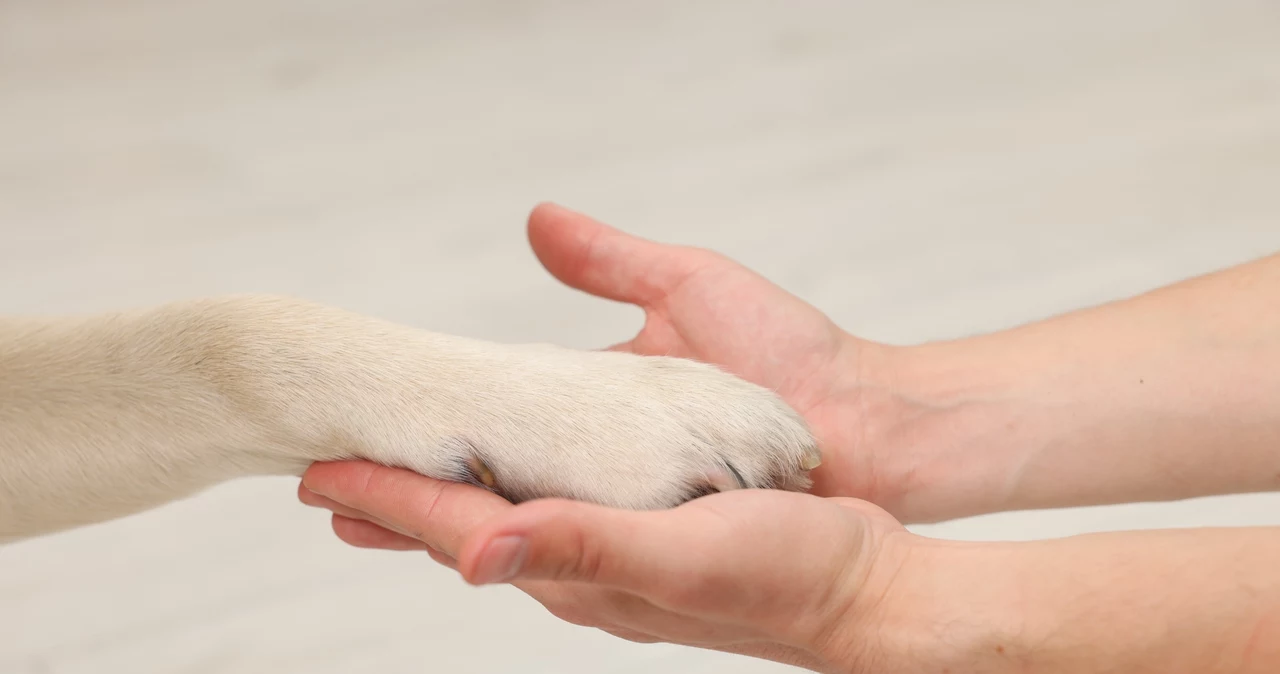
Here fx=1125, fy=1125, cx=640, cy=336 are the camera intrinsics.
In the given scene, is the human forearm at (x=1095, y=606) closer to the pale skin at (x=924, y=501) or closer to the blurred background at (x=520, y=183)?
the pale skin at (x=924, y=501)

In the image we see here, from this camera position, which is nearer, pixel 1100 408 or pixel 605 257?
pixel 1100 408

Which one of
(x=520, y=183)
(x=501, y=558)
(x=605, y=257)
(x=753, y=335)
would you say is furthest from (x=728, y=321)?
(x=520, y=183)

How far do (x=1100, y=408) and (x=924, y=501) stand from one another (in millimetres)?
302

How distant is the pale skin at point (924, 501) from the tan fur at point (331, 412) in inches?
3.0

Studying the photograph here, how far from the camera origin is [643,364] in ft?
5.10

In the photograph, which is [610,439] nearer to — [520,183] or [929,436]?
[929,436]

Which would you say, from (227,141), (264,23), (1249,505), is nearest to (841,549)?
(1249,505)

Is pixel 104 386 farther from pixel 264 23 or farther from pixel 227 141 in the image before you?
pixel 264 23

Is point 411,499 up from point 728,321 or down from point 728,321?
down

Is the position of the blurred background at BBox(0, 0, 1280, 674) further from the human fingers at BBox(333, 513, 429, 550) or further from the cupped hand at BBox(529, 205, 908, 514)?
the cupped hand at BBox(529, 205, 908, 514)

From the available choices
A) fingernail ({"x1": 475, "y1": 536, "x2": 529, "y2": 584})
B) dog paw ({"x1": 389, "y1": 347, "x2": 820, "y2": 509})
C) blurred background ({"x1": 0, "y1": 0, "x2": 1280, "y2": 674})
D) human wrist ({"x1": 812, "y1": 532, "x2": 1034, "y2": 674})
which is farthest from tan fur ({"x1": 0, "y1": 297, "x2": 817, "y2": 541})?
blurred background ({"x1": 0, "y1": 0, "x2": 1280, "y2": 674})

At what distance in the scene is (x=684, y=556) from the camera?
117 cm

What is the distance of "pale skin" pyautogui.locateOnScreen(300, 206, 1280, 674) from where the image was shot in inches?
46.7

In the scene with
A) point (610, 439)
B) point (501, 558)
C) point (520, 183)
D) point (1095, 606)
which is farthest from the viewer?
point (520, 183)
